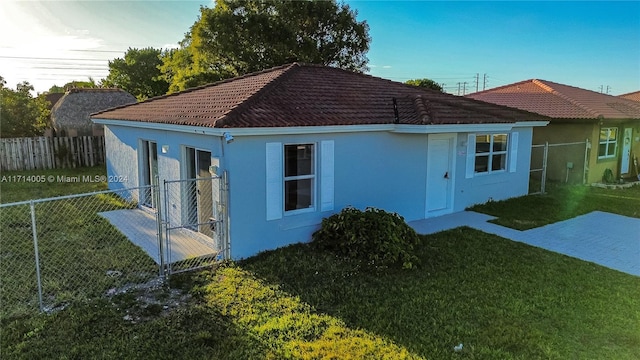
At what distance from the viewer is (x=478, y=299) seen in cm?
611

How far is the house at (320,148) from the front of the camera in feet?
25.3

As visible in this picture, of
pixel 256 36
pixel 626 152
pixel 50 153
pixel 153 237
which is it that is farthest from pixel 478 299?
pixel 256 36

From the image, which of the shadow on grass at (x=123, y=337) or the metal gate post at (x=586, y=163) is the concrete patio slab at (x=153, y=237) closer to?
the shadow on grass at (x=123, y=337)

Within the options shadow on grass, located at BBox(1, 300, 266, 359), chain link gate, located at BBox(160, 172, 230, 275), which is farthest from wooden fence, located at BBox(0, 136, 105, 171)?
shadow on grass, located at BBox(1, 300, 266, 359)

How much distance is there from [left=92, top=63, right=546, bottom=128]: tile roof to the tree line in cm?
1237

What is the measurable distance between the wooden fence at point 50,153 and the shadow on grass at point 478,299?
1648 centimetres

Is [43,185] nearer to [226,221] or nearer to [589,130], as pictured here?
[226,221]

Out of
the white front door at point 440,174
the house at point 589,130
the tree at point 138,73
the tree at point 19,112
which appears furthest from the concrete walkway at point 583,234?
the tree at point 138,73

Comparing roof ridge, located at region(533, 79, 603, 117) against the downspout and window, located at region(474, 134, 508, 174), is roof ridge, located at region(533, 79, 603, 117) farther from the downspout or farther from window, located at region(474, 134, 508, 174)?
the downspout

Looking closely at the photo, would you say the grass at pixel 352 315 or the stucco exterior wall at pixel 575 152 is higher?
the stucco exterior wall at pixel 575 152

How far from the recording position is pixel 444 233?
9461 mm

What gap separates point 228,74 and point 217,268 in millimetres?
20247

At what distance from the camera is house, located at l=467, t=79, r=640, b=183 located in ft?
54.8

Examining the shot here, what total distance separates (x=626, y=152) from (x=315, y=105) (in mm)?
17116
